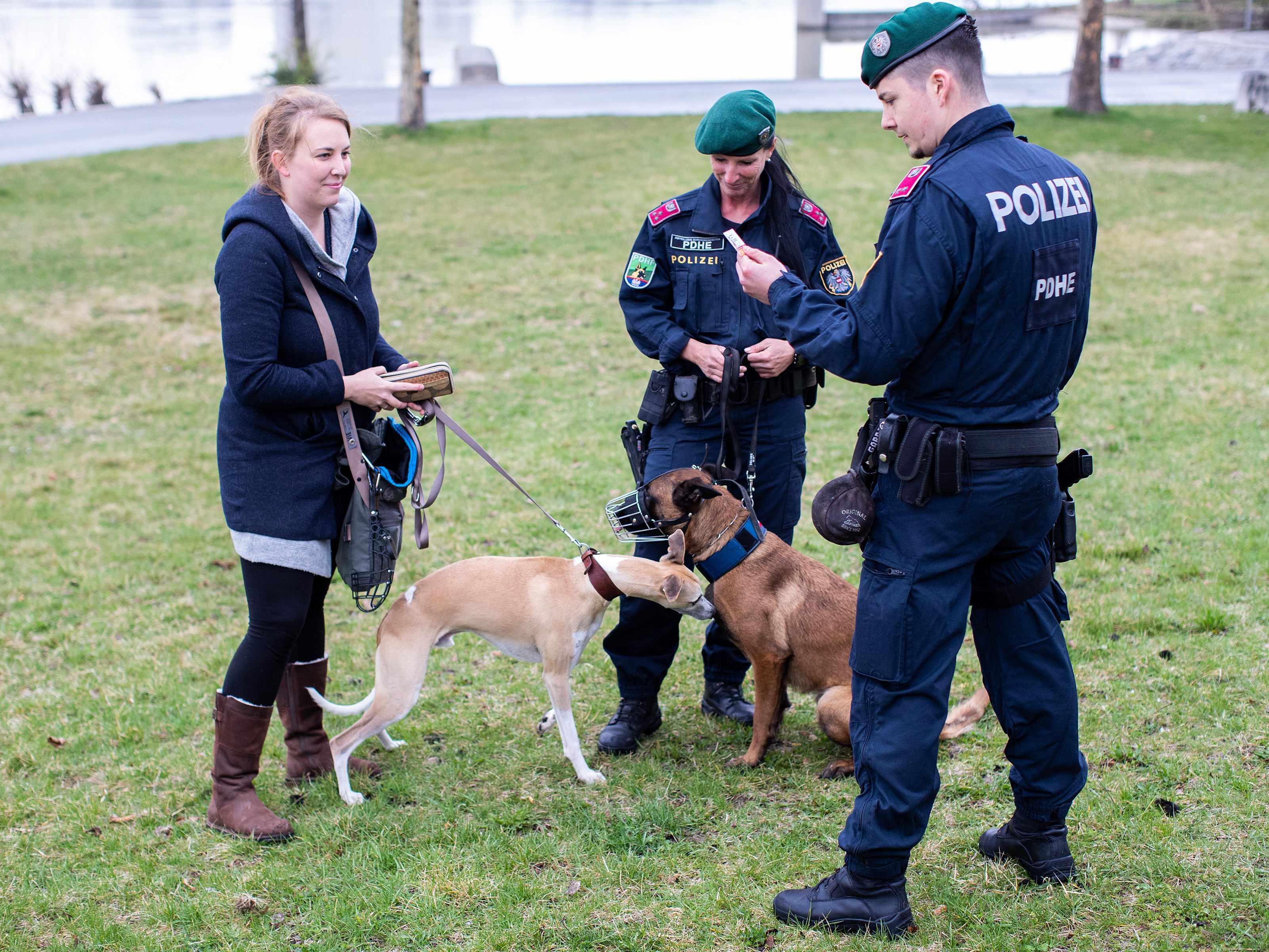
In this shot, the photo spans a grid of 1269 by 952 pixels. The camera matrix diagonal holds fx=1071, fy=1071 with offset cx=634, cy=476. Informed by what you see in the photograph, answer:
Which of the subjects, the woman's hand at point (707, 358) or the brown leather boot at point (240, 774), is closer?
the brown leather boot at point (240, 774)

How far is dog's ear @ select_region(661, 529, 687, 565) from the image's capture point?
384 centimetres

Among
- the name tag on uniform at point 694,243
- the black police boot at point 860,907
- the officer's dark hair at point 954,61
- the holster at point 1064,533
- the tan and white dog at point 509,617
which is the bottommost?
the black police boot at point 860,907

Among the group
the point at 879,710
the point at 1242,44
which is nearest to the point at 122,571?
the point at 879,710

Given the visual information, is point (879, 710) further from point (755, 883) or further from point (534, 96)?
point (534, 96)

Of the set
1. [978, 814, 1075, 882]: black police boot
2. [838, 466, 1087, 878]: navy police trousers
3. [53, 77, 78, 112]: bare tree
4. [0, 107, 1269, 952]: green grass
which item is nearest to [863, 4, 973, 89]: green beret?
[838, 466, 1087, 878]: navy police trousers

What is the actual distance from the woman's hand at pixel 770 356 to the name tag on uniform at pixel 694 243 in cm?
39

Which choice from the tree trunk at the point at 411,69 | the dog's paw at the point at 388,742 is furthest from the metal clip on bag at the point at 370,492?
the tree trunk at the point at 411,69

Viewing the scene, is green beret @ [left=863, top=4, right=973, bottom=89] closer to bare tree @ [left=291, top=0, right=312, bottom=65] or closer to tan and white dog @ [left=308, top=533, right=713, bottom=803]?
tan and white dog @ [left=308, top=533, right=713, bottom=803]

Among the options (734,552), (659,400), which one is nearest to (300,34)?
(659,400)

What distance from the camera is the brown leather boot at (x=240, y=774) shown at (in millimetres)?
3646

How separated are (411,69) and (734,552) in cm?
1669

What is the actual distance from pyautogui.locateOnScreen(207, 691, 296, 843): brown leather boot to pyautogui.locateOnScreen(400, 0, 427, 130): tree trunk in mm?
16067

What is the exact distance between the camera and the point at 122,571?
616cm

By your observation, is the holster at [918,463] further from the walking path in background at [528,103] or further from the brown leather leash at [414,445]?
the walking path in background at [528,103]
